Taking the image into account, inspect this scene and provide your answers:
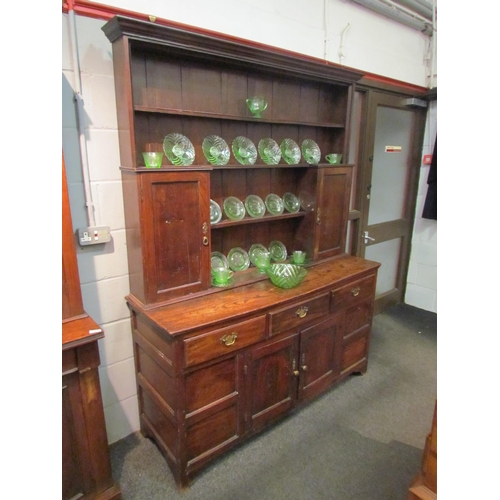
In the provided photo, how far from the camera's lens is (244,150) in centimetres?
203

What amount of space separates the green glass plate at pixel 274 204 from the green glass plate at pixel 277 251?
233mm

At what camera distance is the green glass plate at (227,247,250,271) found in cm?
214

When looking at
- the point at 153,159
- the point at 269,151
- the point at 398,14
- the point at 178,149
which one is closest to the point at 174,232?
the point at 153,159

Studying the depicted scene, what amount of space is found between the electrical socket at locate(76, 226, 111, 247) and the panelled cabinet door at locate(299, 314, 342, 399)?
1.18 m

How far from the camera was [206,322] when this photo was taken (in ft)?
5.07

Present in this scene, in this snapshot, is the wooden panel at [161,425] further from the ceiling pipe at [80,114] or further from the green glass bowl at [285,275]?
the ceiling pipe at [80,114]

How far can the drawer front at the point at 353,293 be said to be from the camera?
2.13m

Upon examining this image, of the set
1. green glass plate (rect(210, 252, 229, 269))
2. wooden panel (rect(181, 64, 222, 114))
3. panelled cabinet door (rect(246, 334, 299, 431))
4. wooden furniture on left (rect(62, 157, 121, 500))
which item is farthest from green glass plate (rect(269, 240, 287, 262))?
wooden furniture on left (rect(62, 157, 121, 500))

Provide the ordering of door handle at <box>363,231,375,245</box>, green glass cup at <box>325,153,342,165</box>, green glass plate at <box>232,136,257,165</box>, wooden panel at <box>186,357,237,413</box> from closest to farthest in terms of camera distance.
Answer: wooden panel at <box>186,357,237,413</box> → green glass plate at <box>232,136,257,165</box> → green glass cup at <box>325,153,342,165</box> → door handle at <box>363,231,375,245</box>

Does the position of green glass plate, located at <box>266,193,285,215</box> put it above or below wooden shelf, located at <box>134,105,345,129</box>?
below

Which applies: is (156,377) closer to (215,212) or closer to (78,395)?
(78,395)

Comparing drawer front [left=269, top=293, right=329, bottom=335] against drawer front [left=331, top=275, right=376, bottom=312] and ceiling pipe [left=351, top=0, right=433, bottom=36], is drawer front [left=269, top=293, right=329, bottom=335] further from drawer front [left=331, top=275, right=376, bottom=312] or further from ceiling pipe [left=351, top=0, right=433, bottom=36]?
ceiling pipe [left=351, top=0, right=433, bottom=36]

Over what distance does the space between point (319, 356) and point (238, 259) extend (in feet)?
2.57
